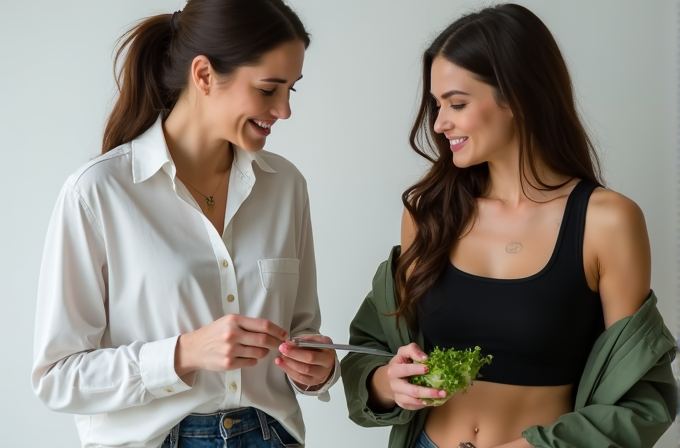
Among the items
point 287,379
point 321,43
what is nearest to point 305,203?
point 287,379

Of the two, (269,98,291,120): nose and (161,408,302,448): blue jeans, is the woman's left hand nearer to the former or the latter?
(161,408,302,448): blue jeans

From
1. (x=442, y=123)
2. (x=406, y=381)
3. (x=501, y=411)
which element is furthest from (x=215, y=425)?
(x=442, y=123)

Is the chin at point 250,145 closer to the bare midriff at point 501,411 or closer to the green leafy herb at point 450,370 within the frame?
the green leafy herb at point 450,370

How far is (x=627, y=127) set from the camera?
2789 mm

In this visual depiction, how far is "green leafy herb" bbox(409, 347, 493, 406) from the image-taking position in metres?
1.83

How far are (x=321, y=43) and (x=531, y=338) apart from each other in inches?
58.2

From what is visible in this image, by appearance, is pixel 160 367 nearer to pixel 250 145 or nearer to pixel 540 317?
pixel 250 145

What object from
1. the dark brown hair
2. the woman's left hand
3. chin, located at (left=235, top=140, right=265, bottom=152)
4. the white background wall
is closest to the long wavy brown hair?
the woman's left hand

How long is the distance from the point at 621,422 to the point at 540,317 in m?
0.31

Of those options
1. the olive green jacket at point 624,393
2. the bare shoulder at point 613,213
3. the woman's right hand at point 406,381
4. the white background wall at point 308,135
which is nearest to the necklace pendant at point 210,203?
the woman's right hand at point 406,381

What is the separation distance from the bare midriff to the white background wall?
3.22 feet

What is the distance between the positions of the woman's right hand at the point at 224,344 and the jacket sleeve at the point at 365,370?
21.3 inches

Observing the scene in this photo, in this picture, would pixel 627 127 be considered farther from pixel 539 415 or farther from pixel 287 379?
pixel 287 379

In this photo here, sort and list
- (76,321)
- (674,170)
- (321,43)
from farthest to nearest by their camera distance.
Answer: (321,43), (674,170), (76,321)
